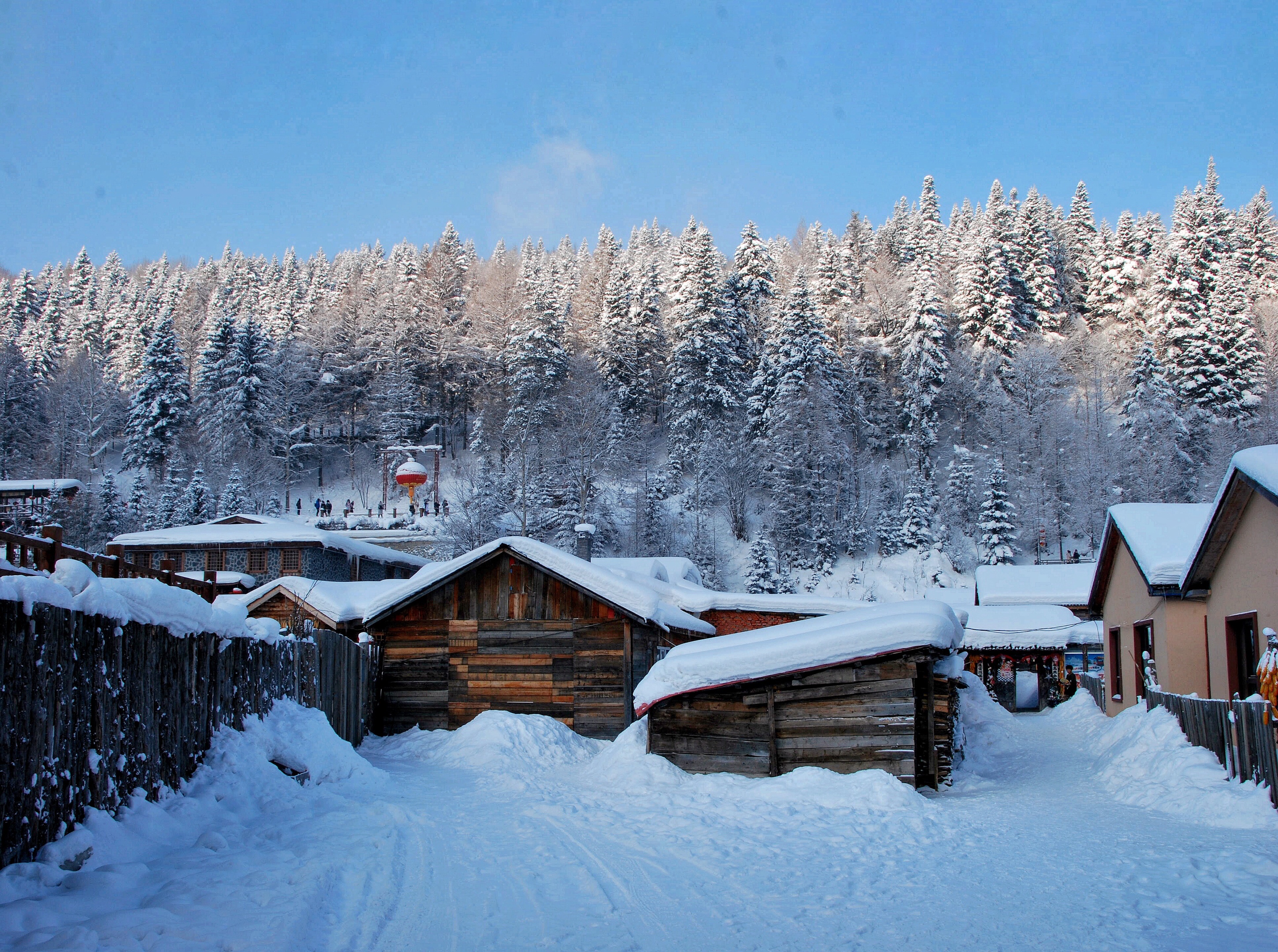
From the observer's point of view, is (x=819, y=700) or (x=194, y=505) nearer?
(x=819, y=700)

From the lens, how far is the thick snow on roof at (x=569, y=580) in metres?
17.7

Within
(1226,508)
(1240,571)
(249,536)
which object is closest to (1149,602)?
(1240,571)

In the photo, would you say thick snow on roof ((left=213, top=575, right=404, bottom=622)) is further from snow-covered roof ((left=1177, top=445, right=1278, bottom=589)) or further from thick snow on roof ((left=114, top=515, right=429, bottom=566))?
thick snow on roof ((left=114, top=515, right=429, bottom=566))

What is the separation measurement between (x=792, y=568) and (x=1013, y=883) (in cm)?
4351

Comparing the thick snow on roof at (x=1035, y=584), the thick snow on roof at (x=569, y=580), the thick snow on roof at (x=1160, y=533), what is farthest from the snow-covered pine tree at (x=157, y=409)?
the thick snow on roof at (x=1160, y=533)

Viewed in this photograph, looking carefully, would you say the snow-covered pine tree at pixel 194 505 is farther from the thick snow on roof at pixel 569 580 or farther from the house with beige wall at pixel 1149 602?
the house with beige wall at pixel 1149 602

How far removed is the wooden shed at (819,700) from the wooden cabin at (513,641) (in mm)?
4881

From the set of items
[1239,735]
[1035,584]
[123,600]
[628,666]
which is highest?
[123,600]

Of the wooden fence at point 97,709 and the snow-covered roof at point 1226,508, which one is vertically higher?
the snow-covered roof at point 1226,508

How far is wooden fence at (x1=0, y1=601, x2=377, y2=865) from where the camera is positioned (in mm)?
5465

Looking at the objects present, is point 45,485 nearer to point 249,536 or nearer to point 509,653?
point 249,536

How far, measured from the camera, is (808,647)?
12109mm

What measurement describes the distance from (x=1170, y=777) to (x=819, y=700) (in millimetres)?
4633

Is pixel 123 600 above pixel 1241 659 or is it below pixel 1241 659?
above
